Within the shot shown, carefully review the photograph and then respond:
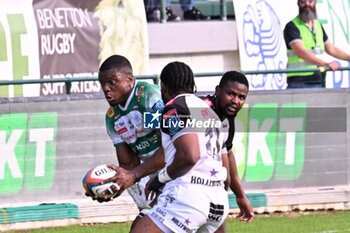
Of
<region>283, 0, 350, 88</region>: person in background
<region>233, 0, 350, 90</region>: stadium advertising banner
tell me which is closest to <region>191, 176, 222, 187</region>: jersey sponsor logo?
<region>283, 0, 350, 88</region>: person in background

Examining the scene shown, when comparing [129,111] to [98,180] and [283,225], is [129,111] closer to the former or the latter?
[98,180]

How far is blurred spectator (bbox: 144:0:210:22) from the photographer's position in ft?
56.8

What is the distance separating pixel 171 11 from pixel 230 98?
1124cm

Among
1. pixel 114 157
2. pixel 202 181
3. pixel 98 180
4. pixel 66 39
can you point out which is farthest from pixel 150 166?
pixel 66 39

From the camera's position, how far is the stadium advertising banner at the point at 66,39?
14.8 m

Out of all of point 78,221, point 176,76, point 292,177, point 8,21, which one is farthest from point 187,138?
point 8,21

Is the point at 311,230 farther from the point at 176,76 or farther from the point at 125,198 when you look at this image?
the point at 176,76

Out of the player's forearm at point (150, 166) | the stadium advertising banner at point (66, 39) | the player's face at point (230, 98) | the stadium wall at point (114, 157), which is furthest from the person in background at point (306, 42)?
the player's forearm at point (150, 166)

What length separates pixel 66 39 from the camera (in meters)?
15.6

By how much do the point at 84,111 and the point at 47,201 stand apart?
4.00 ft

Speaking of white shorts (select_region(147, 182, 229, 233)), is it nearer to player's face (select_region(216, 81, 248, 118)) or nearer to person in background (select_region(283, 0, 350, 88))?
player's face (select_region(216, 81, 248, 118))

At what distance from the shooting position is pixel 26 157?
1112 centimetres

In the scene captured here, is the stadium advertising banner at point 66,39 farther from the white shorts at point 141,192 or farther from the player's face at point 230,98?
the player's face at point 230,98

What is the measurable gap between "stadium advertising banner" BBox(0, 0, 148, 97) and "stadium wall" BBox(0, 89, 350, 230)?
9.24 ft
